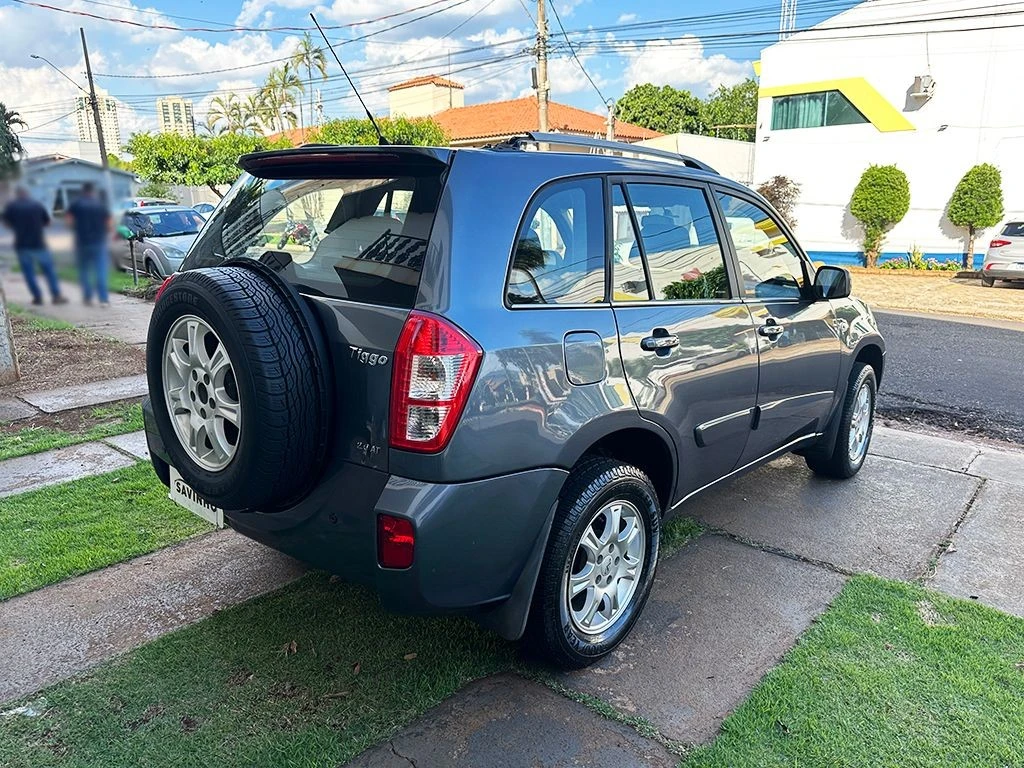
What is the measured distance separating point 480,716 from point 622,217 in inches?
73.7

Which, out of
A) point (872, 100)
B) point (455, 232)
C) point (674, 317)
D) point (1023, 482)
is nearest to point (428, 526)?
point (455, 232)

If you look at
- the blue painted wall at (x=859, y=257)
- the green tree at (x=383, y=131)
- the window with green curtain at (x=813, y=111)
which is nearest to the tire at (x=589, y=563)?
the blue painted wall at (x=859, y=257)

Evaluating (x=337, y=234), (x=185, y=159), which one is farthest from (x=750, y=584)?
(x=185, y=159)

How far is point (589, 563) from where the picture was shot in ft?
9.33

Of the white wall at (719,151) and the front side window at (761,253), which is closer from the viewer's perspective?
the front side window at (761,253)

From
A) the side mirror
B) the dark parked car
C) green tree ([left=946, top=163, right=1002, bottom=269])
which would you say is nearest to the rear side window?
the dark parked car

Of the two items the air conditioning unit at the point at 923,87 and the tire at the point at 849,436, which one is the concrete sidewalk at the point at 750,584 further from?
the air conditioning unit at the point at 923,87

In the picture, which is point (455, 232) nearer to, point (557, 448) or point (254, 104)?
point (557, 448)

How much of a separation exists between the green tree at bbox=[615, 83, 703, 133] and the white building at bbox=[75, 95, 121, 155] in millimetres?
50157

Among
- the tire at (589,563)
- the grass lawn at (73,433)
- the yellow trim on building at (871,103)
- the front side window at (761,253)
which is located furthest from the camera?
the yellow trim on building at (871,103)

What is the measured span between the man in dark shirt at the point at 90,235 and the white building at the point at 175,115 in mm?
830

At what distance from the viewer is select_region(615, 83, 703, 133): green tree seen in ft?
158

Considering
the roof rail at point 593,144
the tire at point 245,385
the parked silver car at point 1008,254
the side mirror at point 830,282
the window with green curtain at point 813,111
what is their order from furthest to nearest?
the window with green curtain at point 813,111
the parked silver car at point 1008,254
the side mirror at point 830,282
the roof rail at point 593,144
the tire at point 245,385

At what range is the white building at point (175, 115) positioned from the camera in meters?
1.42
